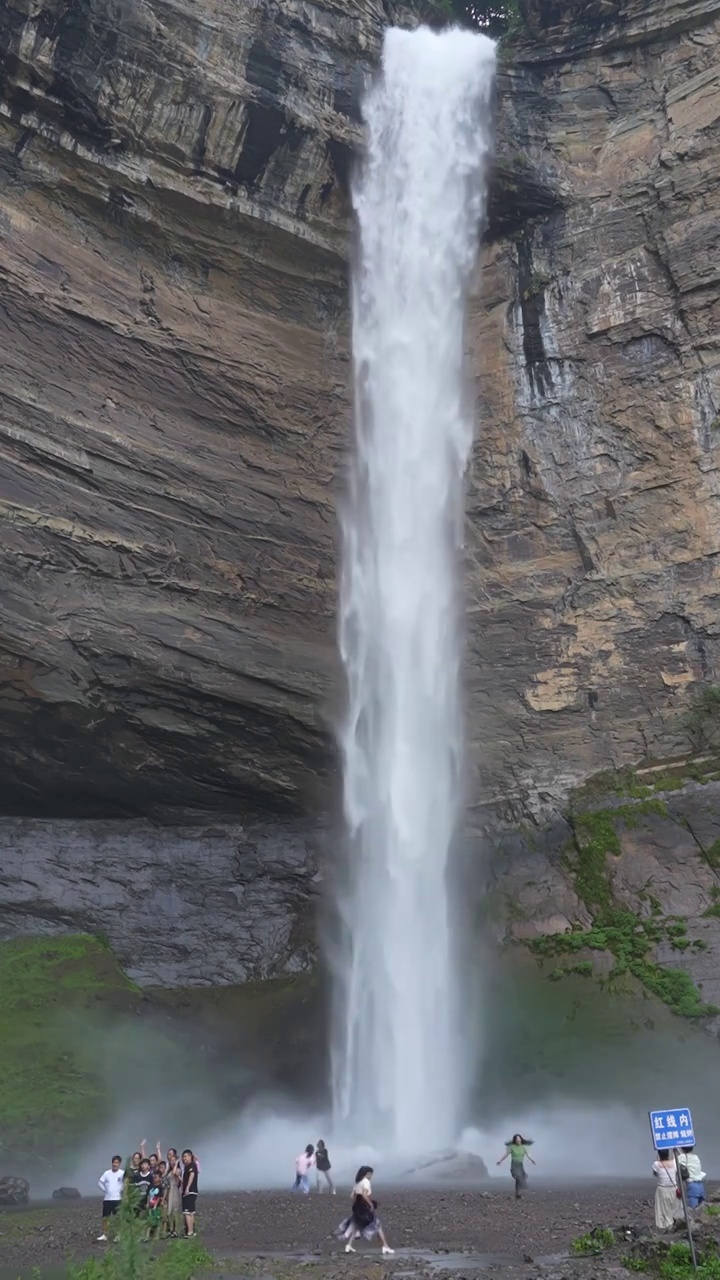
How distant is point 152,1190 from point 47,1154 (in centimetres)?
739

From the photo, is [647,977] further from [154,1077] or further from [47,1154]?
[47,1154]

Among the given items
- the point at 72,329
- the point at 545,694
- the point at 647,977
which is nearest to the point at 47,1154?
the point at 647,977

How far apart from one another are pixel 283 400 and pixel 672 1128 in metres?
18.7

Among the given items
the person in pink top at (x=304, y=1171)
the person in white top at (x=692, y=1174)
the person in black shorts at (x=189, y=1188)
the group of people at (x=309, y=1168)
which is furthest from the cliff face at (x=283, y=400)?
the person in white top at (x=692, y=1174)

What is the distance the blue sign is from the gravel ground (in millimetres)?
1467

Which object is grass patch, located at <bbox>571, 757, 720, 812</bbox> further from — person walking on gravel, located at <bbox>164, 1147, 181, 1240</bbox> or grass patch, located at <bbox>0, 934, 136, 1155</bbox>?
person walking on gravel, located at <bbox>164, 1147, 181, 1240</bbox>

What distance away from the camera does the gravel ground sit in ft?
32.1

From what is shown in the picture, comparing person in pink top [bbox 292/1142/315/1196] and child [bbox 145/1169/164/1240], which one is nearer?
child [bbox 145/1169/164/1240]

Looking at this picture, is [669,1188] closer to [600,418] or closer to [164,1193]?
[164,1193]

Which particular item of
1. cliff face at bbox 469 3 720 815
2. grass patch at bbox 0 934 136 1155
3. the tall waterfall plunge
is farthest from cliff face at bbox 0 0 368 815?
cliff face at bbox 469 3 720 815

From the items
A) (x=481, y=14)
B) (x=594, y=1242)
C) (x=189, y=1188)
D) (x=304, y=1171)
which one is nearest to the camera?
(x=594, y=1242)

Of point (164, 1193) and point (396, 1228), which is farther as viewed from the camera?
Result: point (164, 1193)

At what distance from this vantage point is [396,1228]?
11844 mm

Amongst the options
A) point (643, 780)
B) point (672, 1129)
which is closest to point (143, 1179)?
point (672, 1129)
